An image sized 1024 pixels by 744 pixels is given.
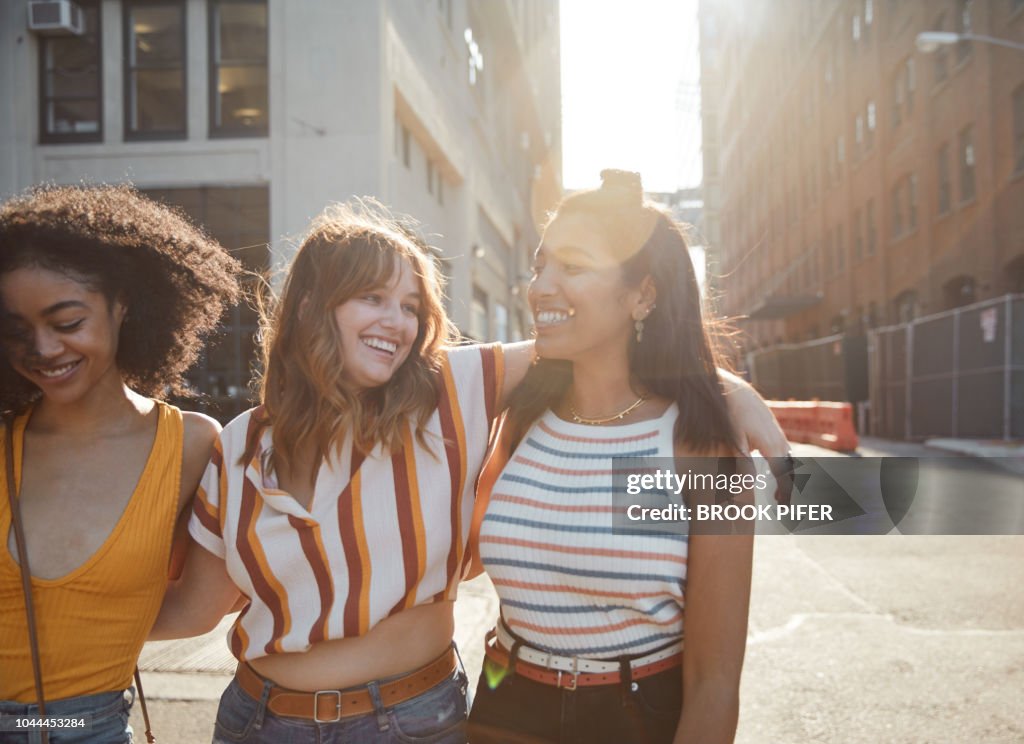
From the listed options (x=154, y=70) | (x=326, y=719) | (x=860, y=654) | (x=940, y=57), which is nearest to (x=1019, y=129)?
(x=940, y=57)

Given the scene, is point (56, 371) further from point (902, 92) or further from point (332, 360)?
point (902, 92)

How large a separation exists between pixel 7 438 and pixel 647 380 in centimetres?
171

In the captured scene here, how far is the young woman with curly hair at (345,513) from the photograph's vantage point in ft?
6.79

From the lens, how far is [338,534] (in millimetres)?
2080

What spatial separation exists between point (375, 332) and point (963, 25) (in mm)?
23730

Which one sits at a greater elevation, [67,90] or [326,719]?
[67,90]

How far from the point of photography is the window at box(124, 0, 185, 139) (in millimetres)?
12797

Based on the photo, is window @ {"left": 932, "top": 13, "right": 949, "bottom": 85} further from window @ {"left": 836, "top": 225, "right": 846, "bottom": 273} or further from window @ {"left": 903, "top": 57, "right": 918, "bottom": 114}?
window @ {"left": 836, "top": 225, "right": 846, "bottom": 273}

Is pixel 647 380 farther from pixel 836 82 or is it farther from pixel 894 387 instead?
pixel 836 82

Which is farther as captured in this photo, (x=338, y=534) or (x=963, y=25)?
(x=963, y=25)

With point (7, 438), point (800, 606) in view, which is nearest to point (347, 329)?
point (7, 438)

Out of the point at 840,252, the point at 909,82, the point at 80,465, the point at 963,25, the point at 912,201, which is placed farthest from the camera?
the point at 840,252

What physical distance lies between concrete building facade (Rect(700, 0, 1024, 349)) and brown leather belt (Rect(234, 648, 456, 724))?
1961 millimetres

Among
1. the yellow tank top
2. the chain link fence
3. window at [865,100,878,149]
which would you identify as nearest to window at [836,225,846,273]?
window at [865,100,878,149]
